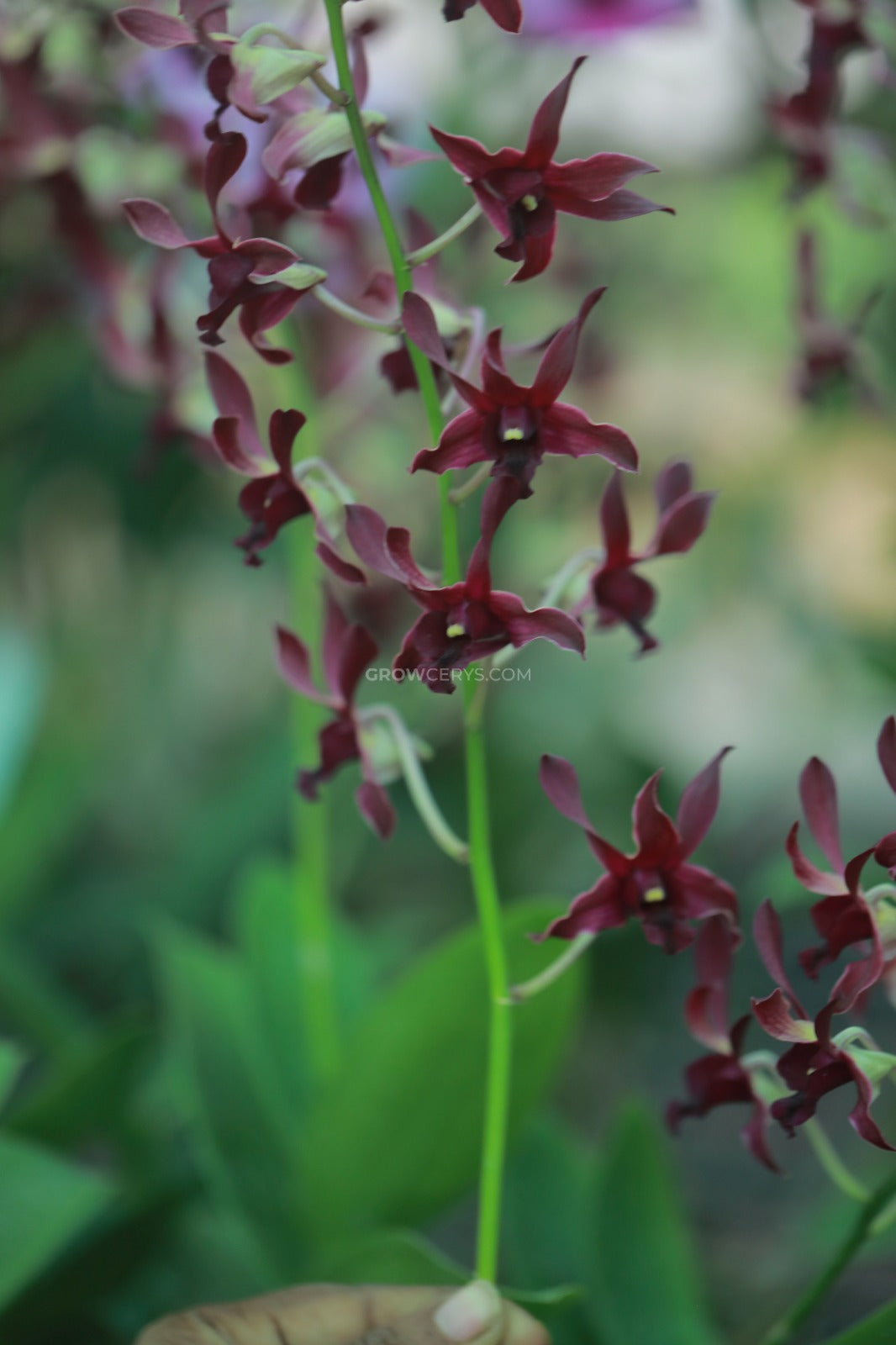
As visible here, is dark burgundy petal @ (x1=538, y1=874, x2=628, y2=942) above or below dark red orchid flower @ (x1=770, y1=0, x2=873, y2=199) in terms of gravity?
below

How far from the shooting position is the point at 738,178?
1586 millimetres

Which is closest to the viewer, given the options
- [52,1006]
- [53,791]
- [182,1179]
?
[182,1179]

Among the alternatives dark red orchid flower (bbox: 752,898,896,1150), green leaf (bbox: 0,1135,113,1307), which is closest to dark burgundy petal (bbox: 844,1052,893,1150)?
dark red orchid flower (bbox: 752,898,896,1150)

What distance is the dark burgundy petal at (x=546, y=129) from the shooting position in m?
0.31

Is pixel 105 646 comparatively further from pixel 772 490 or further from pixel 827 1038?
pixel 827 1038

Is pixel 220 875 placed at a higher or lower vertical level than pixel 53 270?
lower

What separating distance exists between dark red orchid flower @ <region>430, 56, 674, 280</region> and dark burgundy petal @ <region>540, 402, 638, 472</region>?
0.04 meters

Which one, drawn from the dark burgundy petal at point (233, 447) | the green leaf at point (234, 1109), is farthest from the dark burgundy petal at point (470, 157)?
the green leaf at point (234, 1109)

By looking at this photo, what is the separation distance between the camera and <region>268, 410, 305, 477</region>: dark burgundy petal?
1.18 feet

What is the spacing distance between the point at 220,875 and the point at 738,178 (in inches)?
44.5

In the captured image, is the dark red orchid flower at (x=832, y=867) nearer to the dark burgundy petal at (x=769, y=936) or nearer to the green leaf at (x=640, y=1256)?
the dark burgundy petal at (x=769, y=936)

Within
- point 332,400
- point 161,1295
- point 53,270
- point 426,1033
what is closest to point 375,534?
point 426,1033

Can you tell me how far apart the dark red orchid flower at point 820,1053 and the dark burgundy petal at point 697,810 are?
43 mm

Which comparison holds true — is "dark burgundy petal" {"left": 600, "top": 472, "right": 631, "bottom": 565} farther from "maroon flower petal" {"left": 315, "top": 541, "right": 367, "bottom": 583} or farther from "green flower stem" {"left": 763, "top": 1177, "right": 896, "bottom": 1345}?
"green flower stem" {"left": 763, "top": 1177, "right": 896, "bottom": 1345}
